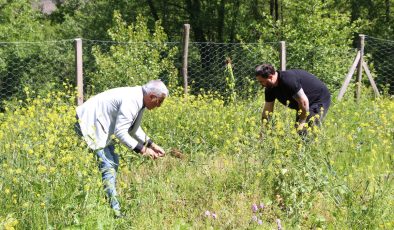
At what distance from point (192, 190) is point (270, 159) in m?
0.77

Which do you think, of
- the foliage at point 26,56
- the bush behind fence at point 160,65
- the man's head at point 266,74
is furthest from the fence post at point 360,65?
the foliage at point 26,56

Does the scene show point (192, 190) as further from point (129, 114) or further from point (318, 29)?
point (318, 29)

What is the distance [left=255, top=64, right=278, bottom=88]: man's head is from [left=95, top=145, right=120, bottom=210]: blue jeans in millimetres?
1683

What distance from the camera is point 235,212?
419cm

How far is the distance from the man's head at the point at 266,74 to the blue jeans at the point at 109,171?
1.68 m

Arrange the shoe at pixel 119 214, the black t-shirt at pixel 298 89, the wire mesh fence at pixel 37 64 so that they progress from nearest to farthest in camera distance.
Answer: the shoe at pixel 119 214, the black t-shirt at pixel 298 89, the wire mesh fence at pixel 37 64

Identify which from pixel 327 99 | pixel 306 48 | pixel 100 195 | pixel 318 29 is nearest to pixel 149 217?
pixel 100 195

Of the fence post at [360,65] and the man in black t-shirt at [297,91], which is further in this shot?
the fence post at [360,65]

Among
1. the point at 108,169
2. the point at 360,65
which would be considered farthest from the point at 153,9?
the point at 108,169

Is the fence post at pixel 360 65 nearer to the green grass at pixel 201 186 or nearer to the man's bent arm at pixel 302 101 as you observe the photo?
the green grass at pixel 201 186

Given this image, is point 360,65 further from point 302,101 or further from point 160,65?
point 302,101

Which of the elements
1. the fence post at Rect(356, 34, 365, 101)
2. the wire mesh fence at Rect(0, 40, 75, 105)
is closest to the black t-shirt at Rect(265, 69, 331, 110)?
the fence post at Rect(356, 34, 365, 101)

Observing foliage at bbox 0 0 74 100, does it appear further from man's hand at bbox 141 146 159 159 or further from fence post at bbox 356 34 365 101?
man's hand at bbox 141 146 159 159

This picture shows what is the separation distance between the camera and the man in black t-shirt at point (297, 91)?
17.1 ft
